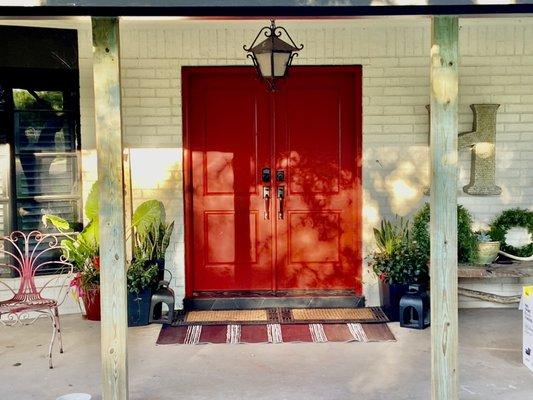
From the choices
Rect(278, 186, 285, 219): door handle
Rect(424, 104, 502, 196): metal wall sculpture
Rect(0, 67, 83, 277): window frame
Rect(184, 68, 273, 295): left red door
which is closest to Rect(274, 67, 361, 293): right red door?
Rect(278, 186, 285, 219): door handle

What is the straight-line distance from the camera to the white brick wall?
601cm

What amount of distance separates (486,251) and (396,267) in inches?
29.3

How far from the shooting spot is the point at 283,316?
5.89 m

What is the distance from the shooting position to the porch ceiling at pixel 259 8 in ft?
10.5

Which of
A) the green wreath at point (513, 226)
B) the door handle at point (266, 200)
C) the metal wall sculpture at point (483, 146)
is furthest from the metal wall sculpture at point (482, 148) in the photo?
Answer: the door handle at point (266, 200)

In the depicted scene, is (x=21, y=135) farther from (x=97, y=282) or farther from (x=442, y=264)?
(x=442, y=264)

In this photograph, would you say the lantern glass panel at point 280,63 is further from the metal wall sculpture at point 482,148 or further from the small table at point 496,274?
the small table at point 496,274

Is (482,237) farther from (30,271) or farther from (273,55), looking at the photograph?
(30,271)

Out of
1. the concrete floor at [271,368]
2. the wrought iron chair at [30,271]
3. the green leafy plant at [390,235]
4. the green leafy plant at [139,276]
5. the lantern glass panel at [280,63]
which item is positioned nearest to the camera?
the concrete floor at [271,368]

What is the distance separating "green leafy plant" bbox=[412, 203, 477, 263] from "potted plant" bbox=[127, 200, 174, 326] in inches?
84.7

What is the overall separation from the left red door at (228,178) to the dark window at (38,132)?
1.01 metres

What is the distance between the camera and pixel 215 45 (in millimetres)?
6004

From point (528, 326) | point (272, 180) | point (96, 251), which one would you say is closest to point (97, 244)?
point (96, 251)

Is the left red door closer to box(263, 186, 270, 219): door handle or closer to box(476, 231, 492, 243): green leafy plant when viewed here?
box(263, 186, 270, 219): door handle
